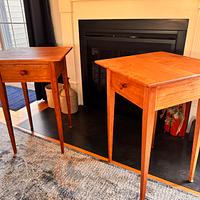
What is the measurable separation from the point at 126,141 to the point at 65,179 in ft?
2.04

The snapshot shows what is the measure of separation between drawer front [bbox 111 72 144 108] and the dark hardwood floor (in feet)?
2.11

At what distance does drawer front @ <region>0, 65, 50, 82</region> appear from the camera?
1276 millimetres

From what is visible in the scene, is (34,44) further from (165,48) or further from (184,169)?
(184,169)

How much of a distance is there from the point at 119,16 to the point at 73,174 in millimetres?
1337

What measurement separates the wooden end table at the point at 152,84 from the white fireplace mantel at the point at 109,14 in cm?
43

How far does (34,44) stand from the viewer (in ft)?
7.00

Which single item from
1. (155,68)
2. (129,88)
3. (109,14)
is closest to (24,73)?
(129,88)

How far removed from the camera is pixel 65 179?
133 centimetres

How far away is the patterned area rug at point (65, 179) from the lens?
1.21 metres

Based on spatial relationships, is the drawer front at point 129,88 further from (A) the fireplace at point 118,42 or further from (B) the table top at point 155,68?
(A) the fireplace at point 118,42

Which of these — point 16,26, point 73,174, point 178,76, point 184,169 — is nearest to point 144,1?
point 178,76

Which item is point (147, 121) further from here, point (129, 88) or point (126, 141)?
point (126, 141)

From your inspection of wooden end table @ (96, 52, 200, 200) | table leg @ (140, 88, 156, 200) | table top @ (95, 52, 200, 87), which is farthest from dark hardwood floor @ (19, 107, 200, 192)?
table top @ (95, 52, 200, 87)

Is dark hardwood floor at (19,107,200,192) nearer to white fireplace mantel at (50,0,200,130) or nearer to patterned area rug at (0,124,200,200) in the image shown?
patterned area rug at (0,124,200,200)
